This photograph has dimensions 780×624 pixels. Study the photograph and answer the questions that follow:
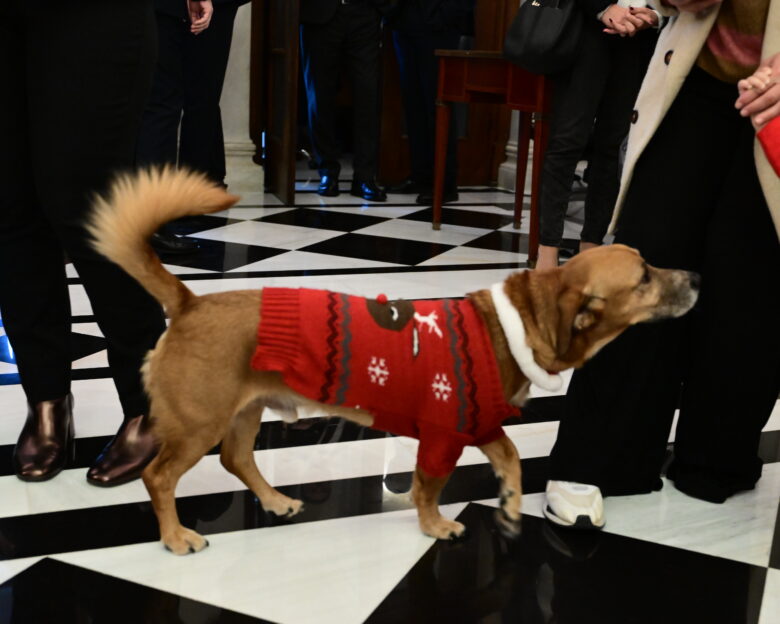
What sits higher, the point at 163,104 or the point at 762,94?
the point at 762,94

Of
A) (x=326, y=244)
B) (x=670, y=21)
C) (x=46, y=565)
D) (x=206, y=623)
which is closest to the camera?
(x=206, y=623)

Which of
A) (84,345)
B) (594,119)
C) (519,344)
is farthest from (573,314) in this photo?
(594,119)

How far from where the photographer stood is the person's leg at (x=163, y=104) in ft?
10.3

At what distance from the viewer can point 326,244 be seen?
344 centimetres

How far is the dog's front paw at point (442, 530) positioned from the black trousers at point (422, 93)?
3.24 metres

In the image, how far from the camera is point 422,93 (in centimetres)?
457

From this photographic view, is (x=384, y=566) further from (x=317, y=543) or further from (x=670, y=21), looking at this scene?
(x=670, y=21)

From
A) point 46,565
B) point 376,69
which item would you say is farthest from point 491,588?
point 376,69

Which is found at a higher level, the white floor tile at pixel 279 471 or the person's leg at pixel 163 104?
the person's leg at pixel 163 104

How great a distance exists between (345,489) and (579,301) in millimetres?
549

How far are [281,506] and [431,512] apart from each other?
245mm

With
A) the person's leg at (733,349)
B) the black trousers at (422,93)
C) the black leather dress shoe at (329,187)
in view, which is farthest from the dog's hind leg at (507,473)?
the black leather dress shoe at (329,187)

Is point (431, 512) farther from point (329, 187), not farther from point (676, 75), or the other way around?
point (329, 187)

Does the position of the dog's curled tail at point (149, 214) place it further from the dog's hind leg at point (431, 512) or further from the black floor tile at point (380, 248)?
the black floor tile at point (380, 248)
